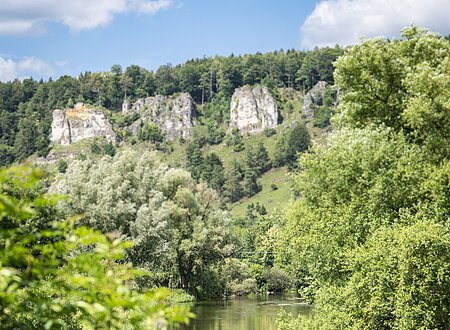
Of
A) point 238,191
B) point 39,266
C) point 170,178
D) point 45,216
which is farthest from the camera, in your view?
point 238,191

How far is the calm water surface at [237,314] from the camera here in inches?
1644

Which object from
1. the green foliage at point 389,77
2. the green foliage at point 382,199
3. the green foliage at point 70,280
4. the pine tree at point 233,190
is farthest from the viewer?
the pine tree at point 233,190

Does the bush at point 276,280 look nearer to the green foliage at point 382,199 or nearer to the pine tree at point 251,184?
the green foliage at point 382,199

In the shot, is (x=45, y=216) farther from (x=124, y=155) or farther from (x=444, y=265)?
(x=444, y=265)

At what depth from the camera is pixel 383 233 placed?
2173cm

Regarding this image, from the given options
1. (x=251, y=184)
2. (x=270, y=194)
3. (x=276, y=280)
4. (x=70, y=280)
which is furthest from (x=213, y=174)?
(x=70, y=280)

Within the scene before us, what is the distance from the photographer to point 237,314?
4953cm

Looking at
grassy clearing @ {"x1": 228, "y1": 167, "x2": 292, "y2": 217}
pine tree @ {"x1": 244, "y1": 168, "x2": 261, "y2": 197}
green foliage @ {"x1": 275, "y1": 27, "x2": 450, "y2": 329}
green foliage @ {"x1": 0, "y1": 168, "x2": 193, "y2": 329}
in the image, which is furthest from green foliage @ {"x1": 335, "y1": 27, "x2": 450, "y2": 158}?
pine tree @ {"x1": 244, "y1": 168, "x2": 261, "y2": 197}

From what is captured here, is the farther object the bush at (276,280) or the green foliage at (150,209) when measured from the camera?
the bush at (276,280)

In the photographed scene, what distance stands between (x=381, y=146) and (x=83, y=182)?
98.1ft

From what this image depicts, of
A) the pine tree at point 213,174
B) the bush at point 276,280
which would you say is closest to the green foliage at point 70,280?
the bush at point 276,280

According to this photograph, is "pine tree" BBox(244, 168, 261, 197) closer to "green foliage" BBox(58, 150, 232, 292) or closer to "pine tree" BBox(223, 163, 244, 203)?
"pine tree" BBox(223, 163, 244, 203)

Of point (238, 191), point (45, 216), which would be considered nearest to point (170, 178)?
point (45, 216)

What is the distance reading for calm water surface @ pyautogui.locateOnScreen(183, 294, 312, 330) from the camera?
41.8 meters
